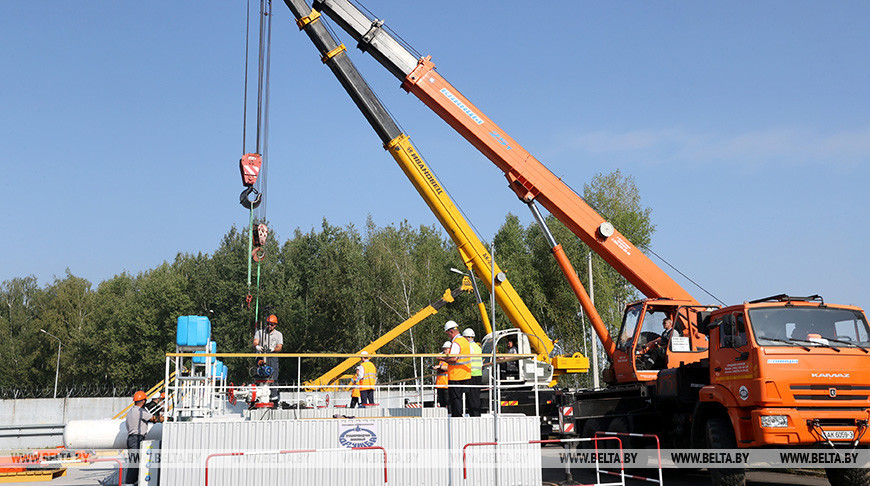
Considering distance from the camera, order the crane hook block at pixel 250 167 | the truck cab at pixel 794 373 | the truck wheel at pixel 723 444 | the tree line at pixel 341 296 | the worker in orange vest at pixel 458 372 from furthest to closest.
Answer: the tree line at pixel 341 296 → the crane hook block at pixel 250 167 → the worker in orange vest at pixel 458 372 → the truck wheel at pixel 723 444 → the truck cab at pixel 794 373

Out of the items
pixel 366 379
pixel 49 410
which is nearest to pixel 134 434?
pixel 366 379

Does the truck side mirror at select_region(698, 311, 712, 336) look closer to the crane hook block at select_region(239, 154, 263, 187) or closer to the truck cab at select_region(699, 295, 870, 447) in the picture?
the truck cab at select_region(699, 295, 870, 447)

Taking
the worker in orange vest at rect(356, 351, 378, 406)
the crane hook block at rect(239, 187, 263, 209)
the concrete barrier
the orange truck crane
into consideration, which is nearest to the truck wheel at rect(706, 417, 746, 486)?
the orange truck crane

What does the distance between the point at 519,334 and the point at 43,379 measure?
6484cm

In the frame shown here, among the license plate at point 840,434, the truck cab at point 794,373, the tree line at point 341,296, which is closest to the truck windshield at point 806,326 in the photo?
the truck cab at point 794,373

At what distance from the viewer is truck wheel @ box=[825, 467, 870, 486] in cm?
1041

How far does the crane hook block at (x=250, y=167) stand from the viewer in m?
17.0

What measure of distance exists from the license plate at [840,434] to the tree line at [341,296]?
89.9ft

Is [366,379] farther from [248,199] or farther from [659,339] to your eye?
[659,339]

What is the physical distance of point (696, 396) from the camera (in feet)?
40.2

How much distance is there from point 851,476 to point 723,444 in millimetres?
1791

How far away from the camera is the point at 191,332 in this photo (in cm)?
1282

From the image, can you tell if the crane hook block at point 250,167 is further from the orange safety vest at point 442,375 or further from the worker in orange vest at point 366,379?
the orange safety vest at point 442,375

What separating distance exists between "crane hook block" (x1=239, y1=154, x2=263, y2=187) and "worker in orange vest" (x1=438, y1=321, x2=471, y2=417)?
25.1 feet
